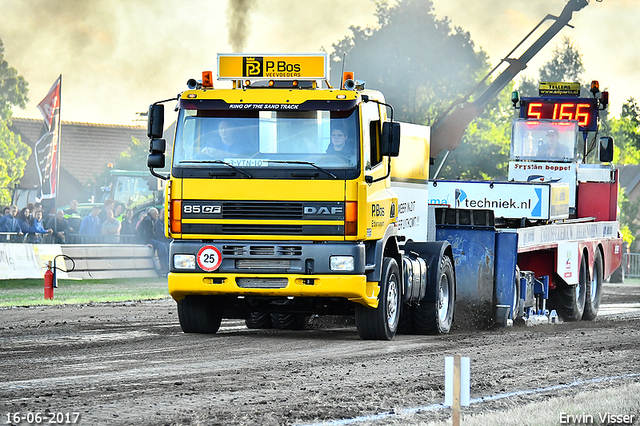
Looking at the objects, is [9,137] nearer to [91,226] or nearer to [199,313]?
[91,226]

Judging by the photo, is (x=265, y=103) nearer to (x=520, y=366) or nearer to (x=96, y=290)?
(x=520, y=366)

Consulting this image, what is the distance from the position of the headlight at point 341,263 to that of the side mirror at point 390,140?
1383 mm

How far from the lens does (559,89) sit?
24.9 m

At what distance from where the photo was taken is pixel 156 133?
1265 centimetres

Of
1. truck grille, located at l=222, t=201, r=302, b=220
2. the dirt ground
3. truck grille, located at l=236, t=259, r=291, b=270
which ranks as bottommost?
the dirt ground

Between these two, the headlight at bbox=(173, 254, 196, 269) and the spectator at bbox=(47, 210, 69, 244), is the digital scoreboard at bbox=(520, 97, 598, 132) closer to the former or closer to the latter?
the spectator at bbox=(47, 210, 69, 244)

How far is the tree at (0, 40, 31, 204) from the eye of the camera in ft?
174

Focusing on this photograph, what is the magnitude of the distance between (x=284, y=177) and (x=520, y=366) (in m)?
3.41

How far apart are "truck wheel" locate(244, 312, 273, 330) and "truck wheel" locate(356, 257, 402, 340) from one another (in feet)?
8.26

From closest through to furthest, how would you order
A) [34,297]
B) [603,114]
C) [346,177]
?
[346,177]
[34,297]
[603,114]

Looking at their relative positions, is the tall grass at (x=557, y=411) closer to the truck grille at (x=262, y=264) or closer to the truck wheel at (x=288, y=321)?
the truck grille at (x=262, y=264)

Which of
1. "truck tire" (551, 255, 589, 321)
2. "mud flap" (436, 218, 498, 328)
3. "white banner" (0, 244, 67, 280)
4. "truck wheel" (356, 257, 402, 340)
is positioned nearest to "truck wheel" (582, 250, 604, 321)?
"truck tire" (551, 255, 589, 321)

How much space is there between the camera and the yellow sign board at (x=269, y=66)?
13.1m

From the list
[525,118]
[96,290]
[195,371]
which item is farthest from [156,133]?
[525,118]
